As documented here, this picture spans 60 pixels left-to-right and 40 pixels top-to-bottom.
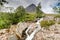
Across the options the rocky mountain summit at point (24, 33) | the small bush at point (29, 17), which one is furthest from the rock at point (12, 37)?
the small bush at point (29, 17)

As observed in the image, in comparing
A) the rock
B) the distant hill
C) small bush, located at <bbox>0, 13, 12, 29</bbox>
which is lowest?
the rock

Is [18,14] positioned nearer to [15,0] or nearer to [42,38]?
[15,0]

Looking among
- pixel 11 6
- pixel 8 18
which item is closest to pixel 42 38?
pixel 8 18

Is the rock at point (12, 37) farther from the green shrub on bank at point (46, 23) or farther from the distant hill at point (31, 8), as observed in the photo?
the distant hill at point (31, 8)

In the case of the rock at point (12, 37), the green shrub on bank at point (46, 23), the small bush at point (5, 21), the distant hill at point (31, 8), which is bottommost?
the rock at point (12, 37)

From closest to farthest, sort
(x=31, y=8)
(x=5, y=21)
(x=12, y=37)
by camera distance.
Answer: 1. (x=12, y=37)
2. (x=5, y=21)
3. (x=31, y=8)

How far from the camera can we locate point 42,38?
6512mm

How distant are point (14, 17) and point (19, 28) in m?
0.52

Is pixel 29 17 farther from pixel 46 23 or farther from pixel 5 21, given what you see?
pixel 5 21

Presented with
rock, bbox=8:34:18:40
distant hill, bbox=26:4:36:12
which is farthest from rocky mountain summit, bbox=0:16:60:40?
distant hill, bbox=26:4:36:12

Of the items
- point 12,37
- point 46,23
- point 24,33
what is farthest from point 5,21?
point 46,23

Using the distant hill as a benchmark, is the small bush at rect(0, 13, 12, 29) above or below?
below

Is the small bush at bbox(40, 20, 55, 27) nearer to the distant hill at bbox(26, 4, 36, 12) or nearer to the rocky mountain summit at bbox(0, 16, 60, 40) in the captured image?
the rocky mountain summit at bbox(0, 16, 60, 40)

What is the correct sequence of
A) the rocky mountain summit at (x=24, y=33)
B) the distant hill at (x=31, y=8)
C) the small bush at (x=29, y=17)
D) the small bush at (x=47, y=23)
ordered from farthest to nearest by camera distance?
the distant hill at (x=31, y=8)
the small bush at (x=29, y=17)
the small bush at (x=47, y=23)
the rocky mountain summit at (x=24, y=33)
